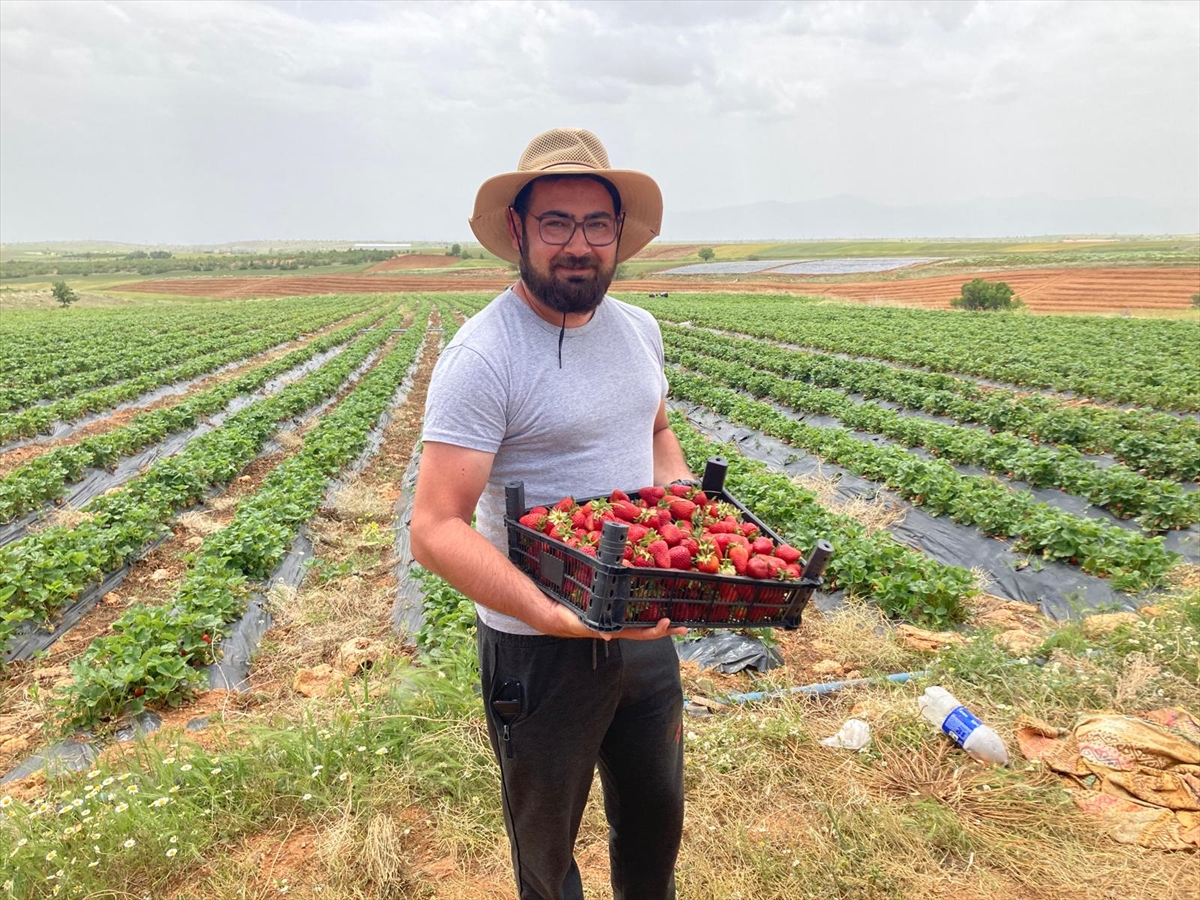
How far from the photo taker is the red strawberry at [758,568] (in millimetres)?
1947

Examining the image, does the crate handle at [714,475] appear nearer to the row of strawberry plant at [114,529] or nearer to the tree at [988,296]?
the row of strawberry plant at [114,529]

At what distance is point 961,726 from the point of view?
3.46m

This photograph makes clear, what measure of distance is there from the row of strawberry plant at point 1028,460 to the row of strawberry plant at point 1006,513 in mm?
643

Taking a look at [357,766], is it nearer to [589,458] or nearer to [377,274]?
[589,458]

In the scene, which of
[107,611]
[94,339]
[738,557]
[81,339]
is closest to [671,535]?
[738,557]

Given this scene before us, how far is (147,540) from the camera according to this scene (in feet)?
25.1

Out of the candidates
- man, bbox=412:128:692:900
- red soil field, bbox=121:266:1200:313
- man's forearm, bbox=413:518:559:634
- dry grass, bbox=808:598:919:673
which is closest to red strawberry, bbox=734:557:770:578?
man, bbox=412:128:692:900

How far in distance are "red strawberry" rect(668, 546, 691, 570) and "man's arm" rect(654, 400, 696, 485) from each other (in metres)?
0.71

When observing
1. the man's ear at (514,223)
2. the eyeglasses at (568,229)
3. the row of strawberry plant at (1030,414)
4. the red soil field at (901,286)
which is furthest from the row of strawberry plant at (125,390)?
the red soil field at (901,286)

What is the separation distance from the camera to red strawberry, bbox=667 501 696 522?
86.3 inches

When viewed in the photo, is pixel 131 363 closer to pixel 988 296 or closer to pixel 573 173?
pixel 573 173

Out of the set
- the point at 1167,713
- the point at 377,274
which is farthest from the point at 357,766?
the point at 377,274

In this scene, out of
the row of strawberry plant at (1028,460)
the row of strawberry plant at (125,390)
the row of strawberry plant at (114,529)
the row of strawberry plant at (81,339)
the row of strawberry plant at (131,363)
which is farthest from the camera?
the row of strawberry plant at (81,339)

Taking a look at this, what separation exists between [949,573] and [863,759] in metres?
3.00
